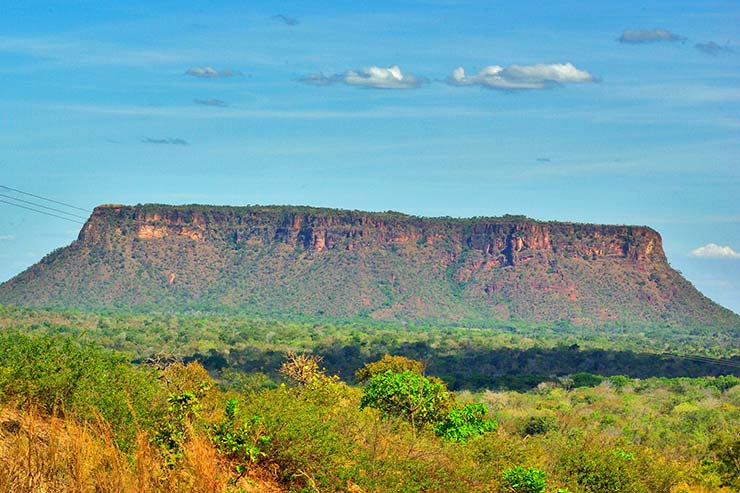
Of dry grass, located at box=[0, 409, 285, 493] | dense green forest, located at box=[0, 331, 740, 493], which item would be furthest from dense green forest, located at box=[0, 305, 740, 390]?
dry grass, located at box=[0, 409, 285, 493]

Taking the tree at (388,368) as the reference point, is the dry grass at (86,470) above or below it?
above

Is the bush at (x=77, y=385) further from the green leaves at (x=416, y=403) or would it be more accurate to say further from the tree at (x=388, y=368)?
the tree at (x=388, y=368)

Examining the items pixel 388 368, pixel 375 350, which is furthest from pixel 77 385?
pixel 375 350

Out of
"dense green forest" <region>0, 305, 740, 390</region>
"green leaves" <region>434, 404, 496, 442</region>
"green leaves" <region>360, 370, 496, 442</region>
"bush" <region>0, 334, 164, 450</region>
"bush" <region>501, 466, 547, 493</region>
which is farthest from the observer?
"dense green forest" <region>0, 305, 740, 390</region>

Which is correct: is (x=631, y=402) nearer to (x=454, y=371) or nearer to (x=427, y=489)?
(x=454, y=371)

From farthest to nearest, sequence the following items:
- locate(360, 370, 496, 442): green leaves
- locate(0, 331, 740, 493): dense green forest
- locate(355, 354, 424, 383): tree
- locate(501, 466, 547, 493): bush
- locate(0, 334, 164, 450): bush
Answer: locate(355, 354, 424, 383): tree
locate(360, 370, 496, 442): green leaves
locate(501, 466, 547, 493): bush
locate(0, 334, 164, 450): bush
locate(0, 331, 740, 493): dense green forest

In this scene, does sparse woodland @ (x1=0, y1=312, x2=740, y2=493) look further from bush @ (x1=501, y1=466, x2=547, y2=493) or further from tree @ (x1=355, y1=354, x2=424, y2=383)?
tree @ (x1=355, y1=354, x2=424, y2=383)

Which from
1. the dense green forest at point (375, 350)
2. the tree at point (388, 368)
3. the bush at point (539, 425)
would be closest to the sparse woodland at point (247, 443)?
the tree at point (388, 368)

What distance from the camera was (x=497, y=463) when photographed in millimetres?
21719

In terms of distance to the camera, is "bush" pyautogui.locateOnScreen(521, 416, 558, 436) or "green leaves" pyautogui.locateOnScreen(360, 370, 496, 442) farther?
"bush" pyautogui.locateOnScreen(521, 416, 558, 436)

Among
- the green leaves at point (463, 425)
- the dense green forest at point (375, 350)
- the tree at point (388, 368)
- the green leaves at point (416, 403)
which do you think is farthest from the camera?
the dense green forest at point (375, 350)

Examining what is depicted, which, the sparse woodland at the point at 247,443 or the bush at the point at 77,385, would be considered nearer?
the sparse woodland at the point at 247,443

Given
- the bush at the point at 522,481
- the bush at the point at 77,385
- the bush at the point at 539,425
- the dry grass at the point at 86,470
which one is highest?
the bush at the point at 77,385

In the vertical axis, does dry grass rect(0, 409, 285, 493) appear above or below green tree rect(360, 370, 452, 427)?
above
